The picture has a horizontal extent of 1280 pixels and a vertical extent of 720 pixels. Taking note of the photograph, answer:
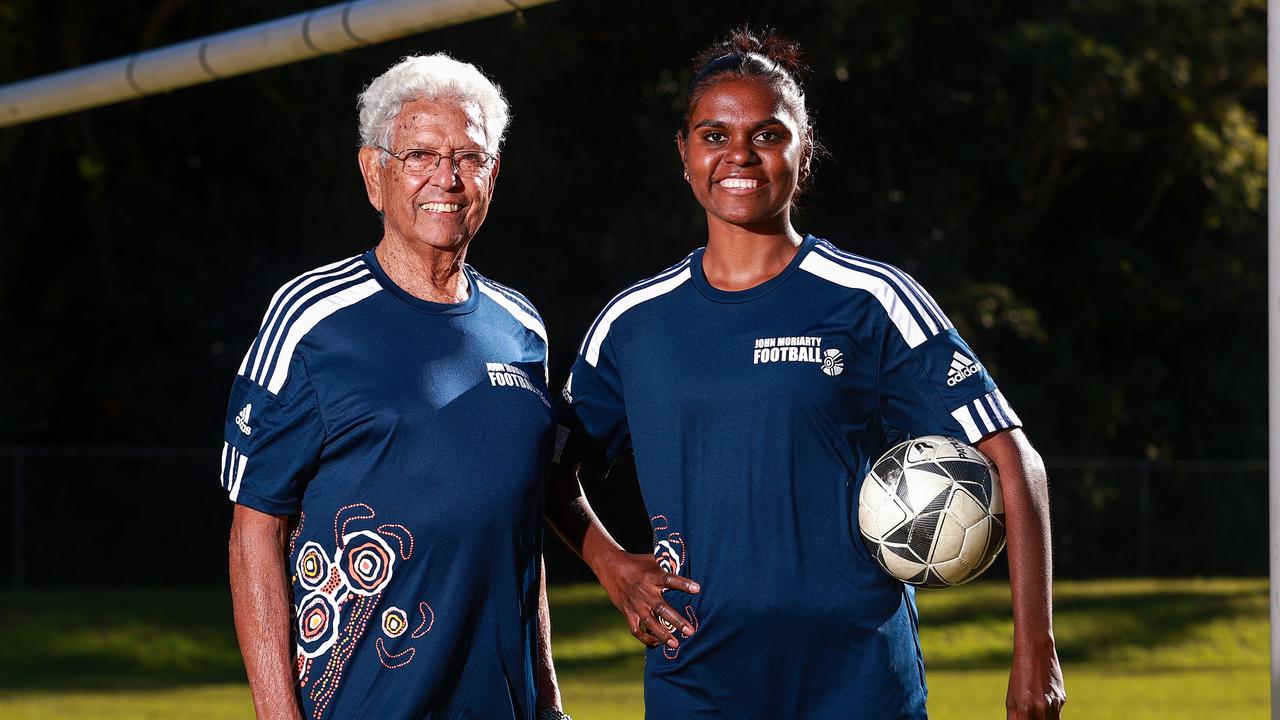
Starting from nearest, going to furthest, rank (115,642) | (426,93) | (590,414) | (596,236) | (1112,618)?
(426,93) → (590,414) → (115,642) → (1112,618) → (596,236)

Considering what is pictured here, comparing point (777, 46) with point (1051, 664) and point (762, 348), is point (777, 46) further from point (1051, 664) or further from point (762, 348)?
point (1051, 664)

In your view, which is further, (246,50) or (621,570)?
(246,50)

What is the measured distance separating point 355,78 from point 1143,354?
1466 cm

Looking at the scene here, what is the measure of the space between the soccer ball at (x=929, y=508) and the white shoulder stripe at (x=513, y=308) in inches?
37.4

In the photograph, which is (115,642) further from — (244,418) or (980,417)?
(980,417)

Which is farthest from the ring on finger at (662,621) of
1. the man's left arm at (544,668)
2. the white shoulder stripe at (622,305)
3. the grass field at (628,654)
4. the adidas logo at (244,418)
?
the grass field at (628,654)

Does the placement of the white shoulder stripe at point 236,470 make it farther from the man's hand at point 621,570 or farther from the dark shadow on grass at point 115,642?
the dark shadow on grass at point 115,642

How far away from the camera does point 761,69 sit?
13.8 feet

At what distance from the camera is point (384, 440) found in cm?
389

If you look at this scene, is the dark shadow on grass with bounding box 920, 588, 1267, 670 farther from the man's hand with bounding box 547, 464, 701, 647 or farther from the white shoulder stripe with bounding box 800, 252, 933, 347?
the white shoulder stripe with bounding box 800, 252, 933, 347

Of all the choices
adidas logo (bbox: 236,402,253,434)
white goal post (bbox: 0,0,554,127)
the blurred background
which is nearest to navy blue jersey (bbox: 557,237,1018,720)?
adidas logo (bbox: 236,402,253,434)

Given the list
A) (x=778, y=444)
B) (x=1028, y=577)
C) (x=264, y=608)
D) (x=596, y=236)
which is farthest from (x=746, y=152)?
(x=596, y=236)

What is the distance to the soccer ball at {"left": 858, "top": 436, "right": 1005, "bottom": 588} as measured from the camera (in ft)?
13.0

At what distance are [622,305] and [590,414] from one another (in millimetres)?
324
